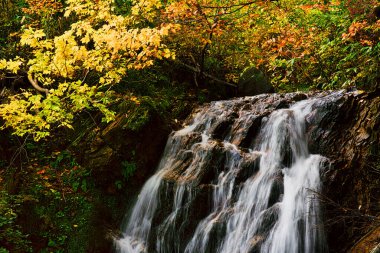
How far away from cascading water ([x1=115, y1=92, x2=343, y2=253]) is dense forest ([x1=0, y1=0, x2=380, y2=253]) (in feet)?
2.57

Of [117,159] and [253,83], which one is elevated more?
[253,83]

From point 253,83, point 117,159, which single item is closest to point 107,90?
point 117,159

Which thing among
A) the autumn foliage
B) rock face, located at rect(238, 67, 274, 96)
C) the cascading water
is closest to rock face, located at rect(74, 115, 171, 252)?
the cascading water

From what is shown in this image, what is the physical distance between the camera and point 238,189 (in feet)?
20.7

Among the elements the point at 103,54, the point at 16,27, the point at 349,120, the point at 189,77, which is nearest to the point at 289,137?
the point at 349,120

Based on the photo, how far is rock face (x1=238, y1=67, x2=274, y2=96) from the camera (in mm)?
12117

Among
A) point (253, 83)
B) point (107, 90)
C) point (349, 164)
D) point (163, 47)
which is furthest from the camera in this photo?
point (253, 83)

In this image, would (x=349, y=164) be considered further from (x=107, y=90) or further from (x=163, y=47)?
(x=163, y=47)

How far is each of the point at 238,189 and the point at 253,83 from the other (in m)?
6.64

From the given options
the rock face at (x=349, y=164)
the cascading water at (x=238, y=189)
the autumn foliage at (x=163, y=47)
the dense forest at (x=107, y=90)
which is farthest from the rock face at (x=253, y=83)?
the rock face at (x=349, y=164)

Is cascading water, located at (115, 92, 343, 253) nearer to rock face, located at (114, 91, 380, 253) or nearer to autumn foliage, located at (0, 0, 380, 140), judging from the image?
rock face, located at (114, 91, 380, 253)

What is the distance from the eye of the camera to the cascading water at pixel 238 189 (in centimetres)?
528

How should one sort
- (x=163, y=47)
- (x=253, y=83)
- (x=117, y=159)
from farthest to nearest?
(x=253, y=83), (x=163, y=47), (x=117, y=159)

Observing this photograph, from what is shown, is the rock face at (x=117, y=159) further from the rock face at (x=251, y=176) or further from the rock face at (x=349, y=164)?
the rock face at (x=349, y=164)
